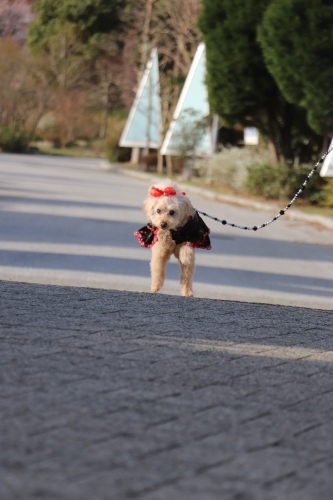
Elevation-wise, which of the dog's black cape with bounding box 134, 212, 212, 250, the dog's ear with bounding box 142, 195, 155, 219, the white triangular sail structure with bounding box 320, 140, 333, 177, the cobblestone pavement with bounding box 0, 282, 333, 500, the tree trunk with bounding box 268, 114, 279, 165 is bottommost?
the cobblestone pavement with bounding box 0, 282, 333, 500

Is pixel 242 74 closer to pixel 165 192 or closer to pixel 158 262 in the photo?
pixel 158 262

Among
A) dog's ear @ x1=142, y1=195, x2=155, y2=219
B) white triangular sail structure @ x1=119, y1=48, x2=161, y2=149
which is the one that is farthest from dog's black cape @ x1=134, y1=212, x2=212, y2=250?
white triangular sail structure @ x1=119, y1=48, x2=161, y2=149

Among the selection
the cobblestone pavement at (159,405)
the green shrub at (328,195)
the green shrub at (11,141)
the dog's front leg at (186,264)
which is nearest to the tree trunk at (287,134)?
the green shrub at (328,195)

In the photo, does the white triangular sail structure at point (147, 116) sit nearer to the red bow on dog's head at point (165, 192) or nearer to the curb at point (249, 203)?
the curb at point (249, 203)

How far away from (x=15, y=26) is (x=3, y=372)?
78.8 m

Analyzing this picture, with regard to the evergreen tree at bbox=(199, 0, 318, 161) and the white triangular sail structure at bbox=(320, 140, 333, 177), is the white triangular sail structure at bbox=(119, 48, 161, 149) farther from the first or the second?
the white triangular sail structure at bbox=(320, 140, 333, 177)

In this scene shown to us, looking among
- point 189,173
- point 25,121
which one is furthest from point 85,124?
point 189,173

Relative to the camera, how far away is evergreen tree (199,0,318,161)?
2148 cm

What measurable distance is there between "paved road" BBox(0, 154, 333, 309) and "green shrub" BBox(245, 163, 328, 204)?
2.13 metres

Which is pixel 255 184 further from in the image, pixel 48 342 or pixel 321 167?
pixel 48 342

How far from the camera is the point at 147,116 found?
126 ft

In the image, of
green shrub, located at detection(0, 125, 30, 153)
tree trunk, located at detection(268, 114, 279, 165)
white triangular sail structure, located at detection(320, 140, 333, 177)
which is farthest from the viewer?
green shrub, located at detection(0, 125, 30, 153)

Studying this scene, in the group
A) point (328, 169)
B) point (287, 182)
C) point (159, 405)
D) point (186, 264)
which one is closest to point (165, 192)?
point (186, 264)

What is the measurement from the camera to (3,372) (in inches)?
158
